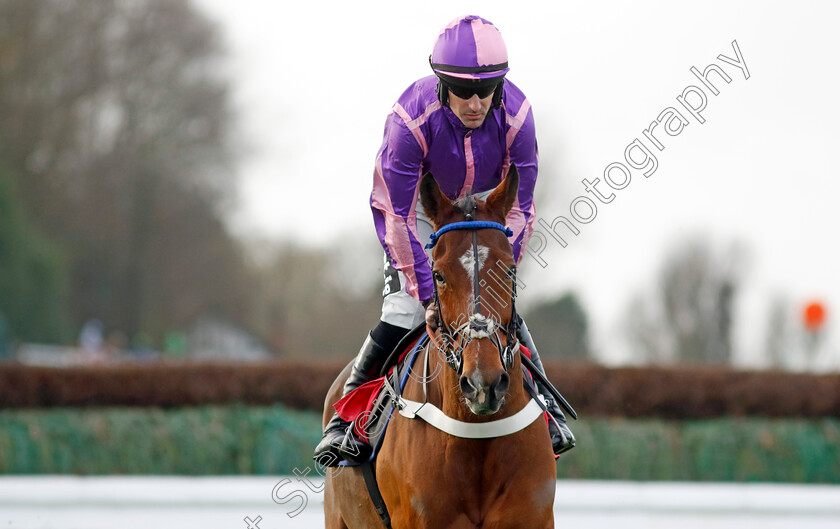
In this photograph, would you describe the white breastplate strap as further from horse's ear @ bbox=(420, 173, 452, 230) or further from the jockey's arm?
horse's ear @ bbox=(420, 173, 452, 230)

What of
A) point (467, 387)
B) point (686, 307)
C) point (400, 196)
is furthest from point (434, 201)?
point (686, 307)

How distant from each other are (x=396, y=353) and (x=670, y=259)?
27564 mm

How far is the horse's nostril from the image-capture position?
10.2 ft

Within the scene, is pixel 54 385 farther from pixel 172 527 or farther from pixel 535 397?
pixel 535 397

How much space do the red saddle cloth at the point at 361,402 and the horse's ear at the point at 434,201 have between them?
35.6 inches

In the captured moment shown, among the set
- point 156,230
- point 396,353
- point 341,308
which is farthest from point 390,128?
point 156,230

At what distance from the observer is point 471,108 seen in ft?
12.6

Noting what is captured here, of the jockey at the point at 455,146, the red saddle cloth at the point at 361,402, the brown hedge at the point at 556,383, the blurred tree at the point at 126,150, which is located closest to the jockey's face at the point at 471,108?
the jockey at the point at 455,146

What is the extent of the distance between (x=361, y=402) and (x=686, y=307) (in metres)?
26.4

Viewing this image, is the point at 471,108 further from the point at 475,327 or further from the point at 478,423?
the point at 478,423

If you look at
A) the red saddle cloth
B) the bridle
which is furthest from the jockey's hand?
the red saddle cloth

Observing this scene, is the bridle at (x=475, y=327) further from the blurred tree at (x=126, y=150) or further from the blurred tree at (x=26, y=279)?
the blurred tree at (x=126, y=150)

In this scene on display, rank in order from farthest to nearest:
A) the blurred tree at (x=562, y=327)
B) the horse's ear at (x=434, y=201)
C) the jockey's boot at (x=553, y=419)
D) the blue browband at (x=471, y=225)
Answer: the blurred tree at (x=562, y=327), the jockey's boot at (x=553, y=419), the horse's ear at (x=434, y=201), the blue browband at (x=471, y=225)

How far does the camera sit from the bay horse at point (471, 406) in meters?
3.21
